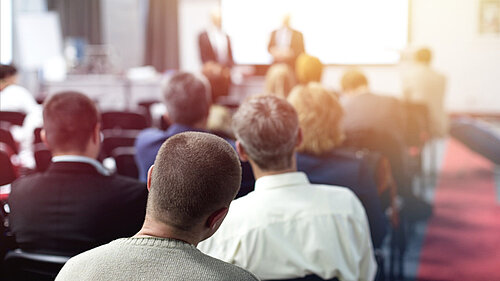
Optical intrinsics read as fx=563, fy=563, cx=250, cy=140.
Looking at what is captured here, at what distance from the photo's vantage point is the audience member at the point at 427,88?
5371 millimetres

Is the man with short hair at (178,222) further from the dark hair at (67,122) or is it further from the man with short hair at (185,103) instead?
the man with short hair at (185,103)

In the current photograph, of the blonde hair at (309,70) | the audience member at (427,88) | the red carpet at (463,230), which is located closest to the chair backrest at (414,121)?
the red carpet at (463,230)

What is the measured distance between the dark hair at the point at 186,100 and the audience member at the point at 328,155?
0.51m

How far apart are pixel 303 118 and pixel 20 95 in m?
3.33

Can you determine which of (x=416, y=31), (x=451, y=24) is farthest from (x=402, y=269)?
(x=416, y=31)

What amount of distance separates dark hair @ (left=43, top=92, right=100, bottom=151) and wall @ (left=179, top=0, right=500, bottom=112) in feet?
15.4

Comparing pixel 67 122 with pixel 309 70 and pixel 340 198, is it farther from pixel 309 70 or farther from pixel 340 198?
pixel 309 70

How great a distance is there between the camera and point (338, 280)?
1598mm

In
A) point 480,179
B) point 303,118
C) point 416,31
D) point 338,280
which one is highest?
point 416,31

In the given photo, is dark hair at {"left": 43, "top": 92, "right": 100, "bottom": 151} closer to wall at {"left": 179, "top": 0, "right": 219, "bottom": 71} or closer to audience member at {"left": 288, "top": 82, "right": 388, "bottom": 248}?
audience member at {"left": 288, "top": 82, "right": 388, "bottom": 248}

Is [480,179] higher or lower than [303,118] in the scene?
lower

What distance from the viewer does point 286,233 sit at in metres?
1.54

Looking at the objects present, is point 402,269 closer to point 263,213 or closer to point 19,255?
point 263,213

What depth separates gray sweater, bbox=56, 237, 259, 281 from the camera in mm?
805
